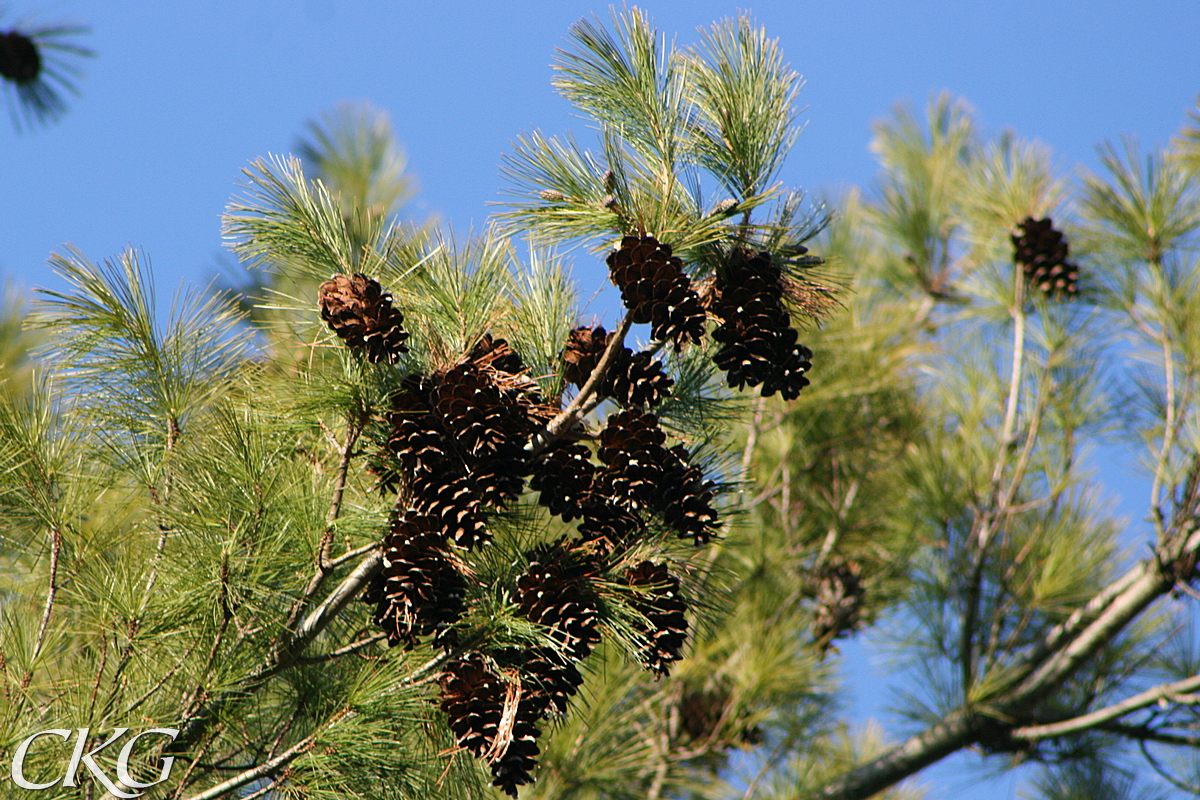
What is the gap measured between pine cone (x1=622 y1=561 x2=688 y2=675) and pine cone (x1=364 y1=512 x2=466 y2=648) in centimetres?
19

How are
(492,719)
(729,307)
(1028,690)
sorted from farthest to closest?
(1028,690) < (729,307) < (492,719)

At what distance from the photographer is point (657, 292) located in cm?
117

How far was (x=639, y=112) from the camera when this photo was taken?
133 cm

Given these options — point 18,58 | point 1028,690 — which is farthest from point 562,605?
point 18,58

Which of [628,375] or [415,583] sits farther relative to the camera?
[628,375]

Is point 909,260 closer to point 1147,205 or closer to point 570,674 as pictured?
point 1147,205

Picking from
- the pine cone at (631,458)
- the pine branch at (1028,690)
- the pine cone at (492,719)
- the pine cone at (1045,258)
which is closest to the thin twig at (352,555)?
the pine cone at (492,719)

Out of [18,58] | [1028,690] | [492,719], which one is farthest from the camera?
[1028,690]

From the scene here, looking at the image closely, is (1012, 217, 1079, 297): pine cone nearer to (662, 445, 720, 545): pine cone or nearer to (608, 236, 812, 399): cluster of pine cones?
(608, 236, 812, 399): cluster of pine cones

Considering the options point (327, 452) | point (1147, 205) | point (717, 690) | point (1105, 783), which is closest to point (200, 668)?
point (327, 452)

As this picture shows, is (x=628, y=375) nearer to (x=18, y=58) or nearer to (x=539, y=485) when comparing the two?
(x=539, y=485)

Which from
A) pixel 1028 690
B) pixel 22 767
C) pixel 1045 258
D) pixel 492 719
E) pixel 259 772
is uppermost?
pixel 1045 258

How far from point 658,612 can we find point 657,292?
1.15 feet

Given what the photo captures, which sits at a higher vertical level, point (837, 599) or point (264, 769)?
point (837, 599)
